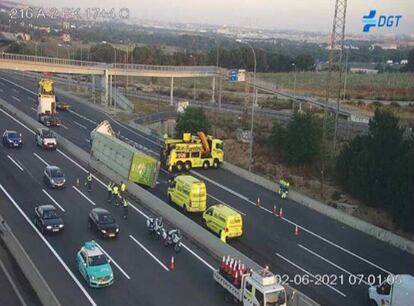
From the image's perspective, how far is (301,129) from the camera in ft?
165

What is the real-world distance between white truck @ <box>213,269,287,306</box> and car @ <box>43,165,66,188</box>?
18.9m

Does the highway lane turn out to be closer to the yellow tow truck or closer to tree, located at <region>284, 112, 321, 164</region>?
the yellow tow truck

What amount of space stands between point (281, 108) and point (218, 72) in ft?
42.3

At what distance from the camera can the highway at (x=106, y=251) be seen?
853 inches

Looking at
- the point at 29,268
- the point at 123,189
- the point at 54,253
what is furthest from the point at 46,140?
the point at 29,268

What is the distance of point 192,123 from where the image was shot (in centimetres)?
5588

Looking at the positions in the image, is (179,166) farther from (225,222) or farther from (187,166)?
(225,222)

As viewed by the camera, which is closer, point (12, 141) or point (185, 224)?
point (185, 224)

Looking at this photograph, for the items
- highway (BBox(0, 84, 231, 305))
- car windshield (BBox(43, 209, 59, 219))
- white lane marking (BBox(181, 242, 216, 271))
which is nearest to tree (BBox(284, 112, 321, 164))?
highway (BBox(0, 84, 231, 305))

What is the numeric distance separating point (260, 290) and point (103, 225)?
11.2 meters

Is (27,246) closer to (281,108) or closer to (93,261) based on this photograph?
(93,261)

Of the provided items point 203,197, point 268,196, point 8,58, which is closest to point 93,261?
point 203,197

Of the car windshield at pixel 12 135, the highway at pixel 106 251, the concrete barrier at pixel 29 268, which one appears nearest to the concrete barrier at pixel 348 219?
the highway at pixel 106 251

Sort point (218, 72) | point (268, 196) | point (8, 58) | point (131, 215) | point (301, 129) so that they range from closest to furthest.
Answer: point (131, 215) → point (268, 196) → point (301, 129) → point (8, 58) → point (218, 72)
